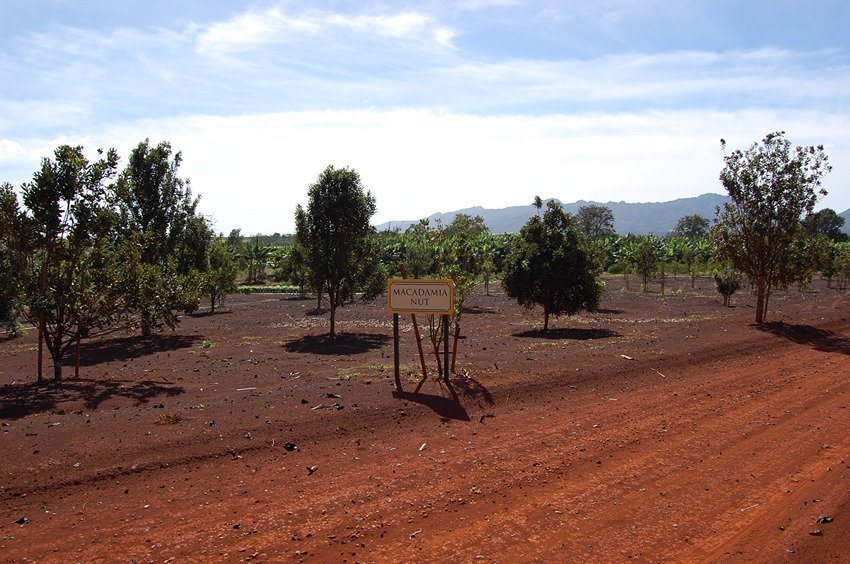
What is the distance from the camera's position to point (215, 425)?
831 cm

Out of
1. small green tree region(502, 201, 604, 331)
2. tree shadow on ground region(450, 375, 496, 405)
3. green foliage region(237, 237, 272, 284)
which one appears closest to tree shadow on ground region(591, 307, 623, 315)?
small green tree region(502, 201, 604, 331)

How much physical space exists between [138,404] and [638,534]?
27.3 ft

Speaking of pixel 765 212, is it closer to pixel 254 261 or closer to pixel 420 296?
pixel 420 296

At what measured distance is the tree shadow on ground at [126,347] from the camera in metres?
19.5

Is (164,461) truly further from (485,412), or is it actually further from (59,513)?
(485,412)

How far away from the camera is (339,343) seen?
20969 mm

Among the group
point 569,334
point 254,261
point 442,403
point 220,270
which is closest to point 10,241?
point 442,403

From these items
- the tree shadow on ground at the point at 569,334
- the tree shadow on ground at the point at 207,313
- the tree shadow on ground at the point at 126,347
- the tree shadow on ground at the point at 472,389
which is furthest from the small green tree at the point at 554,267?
the tree shadow on ground at the point at 207,313

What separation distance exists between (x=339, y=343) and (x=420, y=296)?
428 inches

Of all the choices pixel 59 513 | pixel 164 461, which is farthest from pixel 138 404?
pixel 59 513

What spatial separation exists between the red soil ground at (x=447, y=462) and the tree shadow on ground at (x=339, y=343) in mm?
4999

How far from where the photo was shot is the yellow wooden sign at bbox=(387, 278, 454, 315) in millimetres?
10570

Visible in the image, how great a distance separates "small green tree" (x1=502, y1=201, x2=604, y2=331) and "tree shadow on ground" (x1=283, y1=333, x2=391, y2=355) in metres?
5.26

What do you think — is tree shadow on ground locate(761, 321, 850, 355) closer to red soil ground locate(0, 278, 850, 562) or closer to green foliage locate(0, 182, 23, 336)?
red soil ground locate(0, 278, 850, 562)
